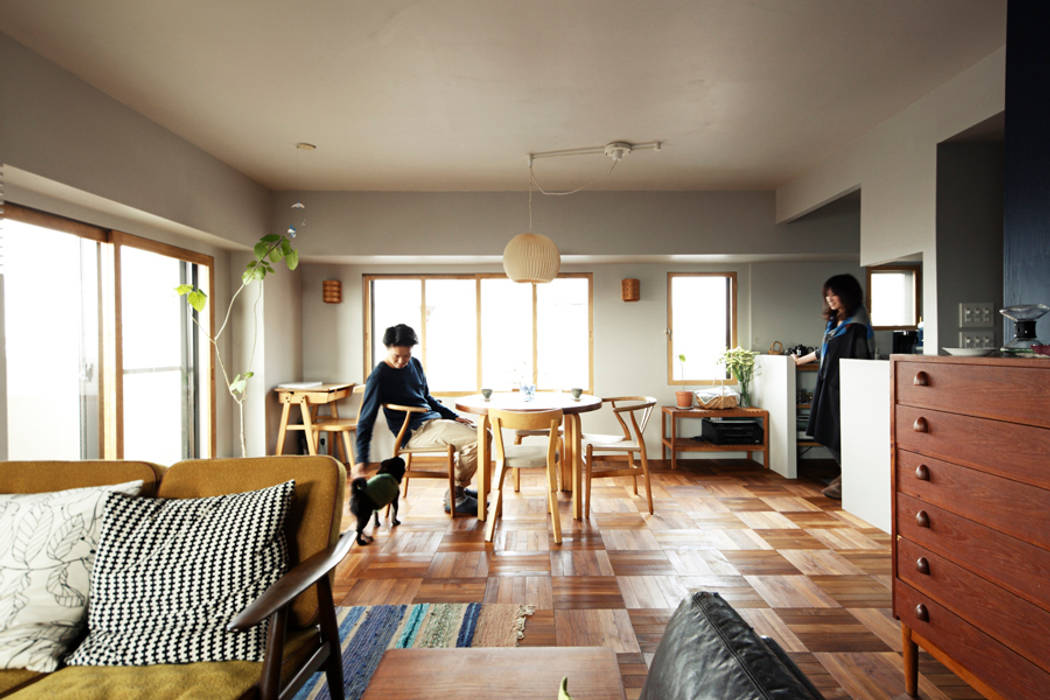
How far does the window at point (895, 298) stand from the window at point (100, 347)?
246 inches

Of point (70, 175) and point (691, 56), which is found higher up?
point (691, 56)

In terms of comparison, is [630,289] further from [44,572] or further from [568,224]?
[44,572]

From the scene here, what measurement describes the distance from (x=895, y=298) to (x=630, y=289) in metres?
2.65

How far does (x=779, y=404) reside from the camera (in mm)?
4980

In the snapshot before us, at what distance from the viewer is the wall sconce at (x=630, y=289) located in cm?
566

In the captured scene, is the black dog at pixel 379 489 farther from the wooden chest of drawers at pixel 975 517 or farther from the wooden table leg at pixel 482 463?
the wooden chest of drawers at pixel 975 517

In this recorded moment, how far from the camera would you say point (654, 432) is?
5695 millimetres

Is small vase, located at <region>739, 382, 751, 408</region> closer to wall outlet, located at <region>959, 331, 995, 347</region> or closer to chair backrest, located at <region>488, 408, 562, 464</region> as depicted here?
wall outlet, located at <region>959, 331, 995, 347</region>

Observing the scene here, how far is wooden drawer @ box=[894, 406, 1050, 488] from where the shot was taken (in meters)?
1.46

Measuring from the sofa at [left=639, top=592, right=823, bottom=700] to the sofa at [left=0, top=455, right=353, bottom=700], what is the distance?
0.92 m

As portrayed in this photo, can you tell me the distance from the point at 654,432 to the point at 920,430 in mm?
3862

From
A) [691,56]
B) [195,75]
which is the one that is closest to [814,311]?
[691,56]

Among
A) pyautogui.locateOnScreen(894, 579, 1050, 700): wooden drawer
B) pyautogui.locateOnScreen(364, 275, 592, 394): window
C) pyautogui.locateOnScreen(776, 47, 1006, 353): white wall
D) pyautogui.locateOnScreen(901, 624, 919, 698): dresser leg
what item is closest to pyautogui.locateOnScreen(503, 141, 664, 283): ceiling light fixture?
pyautogui.locateOnScreen(776, 47, 1006, 353): white wall

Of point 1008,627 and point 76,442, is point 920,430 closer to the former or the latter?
point 1008,627
